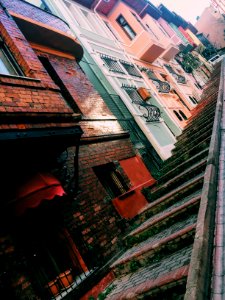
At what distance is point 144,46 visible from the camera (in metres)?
16.1

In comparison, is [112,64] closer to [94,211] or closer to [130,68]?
[130,68]

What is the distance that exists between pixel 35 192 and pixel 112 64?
10.4 m

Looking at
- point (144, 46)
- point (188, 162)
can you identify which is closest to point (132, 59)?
point (144, 46)

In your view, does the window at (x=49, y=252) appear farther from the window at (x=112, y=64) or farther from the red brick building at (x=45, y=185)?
the window at (x=112, y=64)

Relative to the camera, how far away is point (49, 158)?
5.10 m

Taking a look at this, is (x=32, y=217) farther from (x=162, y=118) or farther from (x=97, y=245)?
(x=162, y=118)

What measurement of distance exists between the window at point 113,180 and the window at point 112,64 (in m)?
6.35

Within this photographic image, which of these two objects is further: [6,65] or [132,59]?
[132,59]

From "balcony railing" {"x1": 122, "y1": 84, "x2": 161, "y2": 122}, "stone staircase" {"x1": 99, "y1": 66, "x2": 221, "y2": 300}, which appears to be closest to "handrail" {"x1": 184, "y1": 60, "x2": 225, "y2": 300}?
"stone staircase" {"x1": 99, "y1": 66, "x2": 221, "y2": 300}

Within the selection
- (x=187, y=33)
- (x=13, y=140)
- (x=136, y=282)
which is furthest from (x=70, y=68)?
(x=187, y=33)

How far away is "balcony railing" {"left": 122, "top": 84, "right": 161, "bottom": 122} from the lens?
40.0ft

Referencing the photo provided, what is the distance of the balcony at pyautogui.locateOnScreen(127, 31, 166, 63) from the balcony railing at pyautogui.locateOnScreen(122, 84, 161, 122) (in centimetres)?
456

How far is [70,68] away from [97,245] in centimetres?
585

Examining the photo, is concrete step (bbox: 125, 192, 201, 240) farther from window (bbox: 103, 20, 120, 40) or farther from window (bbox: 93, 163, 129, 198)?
window (bbox: 103, 20, 120, 40)
